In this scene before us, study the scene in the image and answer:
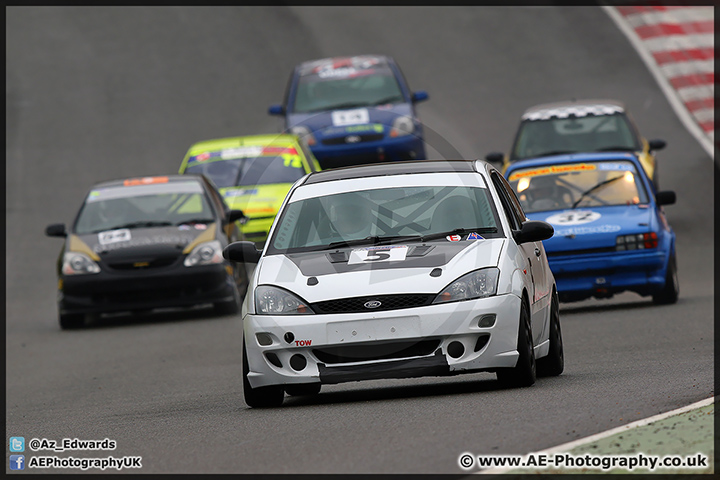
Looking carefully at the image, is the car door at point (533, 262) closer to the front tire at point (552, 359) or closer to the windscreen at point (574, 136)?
the front tire at point (552, 359)

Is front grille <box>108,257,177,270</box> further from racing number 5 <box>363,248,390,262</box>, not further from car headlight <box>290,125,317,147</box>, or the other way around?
racing number 5 <box>363,248,390,262</box>

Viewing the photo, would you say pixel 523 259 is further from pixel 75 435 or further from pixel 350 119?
pixel 350 119

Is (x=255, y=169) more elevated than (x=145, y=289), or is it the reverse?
Result: (x=255, y=169)

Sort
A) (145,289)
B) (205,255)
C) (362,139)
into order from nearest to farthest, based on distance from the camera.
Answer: (145,289) < (205,255) < (362,139)

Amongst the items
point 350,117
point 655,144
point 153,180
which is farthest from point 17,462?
point 350,117

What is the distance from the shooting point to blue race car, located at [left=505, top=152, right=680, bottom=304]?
48.5 ft

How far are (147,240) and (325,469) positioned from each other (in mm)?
10553

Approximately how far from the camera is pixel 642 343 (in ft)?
39.4

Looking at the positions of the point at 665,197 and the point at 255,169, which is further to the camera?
the point at 255,169

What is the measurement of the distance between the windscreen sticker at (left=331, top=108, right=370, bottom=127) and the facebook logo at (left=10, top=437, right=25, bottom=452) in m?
14.8

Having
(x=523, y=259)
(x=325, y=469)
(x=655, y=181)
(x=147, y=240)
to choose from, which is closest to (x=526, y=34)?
(x=655, y=181)

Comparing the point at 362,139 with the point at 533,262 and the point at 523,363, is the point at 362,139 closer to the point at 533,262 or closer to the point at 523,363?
the point at 533,262

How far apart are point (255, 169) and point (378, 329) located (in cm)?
1182

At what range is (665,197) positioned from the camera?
15148 millimetres
